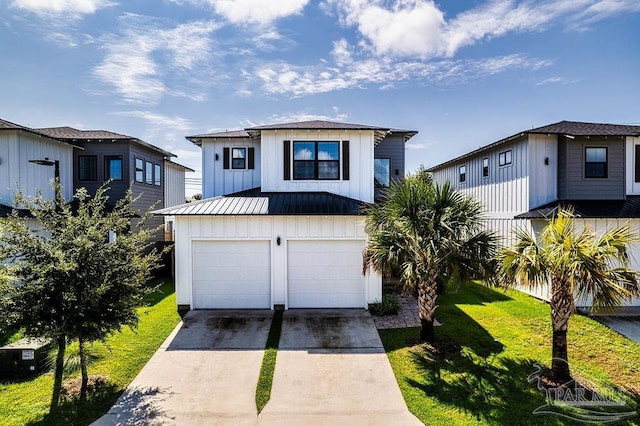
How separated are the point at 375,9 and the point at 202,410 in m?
12.7

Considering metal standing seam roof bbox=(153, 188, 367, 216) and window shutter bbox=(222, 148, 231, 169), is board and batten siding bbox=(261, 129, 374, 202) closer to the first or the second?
metal standing seam roof bbox=(153, 188, 367, 216)

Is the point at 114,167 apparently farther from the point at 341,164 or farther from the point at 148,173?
the point at 341,164

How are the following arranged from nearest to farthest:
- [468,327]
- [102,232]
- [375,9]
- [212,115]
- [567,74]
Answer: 1. [102,232]
2. [468,327]
3. [375,9]
4. [567,74]
5. [212,115]

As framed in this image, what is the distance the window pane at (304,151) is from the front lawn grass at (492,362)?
6660mm

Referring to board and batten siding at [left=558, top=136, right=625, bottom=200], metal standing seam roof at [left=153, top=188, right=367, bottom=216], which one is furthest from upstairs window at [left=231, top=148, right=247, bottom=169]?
board and batten siding at [left=558, top=136, right=625, bottom=200]

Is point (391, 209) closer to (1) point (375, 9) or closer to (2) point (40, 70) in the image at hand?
(1) point (375, 9)

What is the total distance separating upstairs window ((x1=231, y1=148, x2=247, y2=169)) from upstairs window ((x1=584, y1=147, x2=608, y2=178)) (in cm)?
1389

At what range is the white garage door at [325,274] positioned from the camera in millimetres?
10469

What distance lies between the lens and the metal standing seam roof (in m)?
9.91

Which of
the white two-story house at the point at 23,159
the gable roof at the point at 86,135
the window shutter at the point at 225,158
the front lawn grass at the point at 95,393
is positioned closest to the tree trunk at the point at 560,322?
the front lawn grass at the point at 95,393

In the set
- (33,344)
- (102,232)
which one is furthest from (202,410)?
(33,344)

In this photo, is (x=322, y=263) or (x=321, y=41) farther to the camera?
(x=321, y=41)

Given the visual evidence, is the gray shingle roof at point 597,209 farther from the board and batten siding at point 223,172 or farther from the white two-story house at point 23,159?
the white two-story house at point 23,159

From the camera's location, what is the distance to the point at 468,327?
877cm
